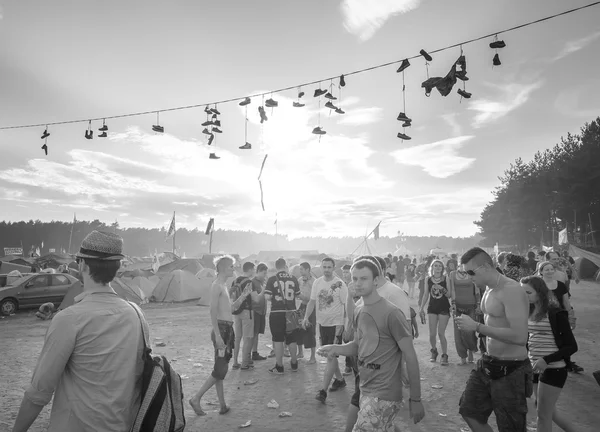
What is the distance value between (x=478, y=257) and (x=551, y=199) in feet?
162

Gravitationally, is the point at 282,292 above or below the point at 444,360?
above

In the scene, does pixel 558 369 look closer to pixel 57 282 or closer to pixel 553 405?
pixel 553 405

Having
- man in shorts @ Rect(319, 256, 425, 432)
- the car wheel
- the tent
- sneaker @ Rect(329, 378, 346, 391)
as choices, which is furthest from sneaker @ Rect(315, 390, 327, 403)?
the car wheel

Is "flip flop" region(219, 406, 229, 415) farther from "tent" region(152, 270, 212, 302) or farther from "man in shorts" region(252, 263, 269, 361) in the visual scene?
"tent" region(152, 270, 212, 302)

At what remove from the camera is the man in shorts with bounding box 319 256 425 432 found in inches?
125

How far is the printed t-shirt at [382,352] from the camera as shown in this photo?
10.6 ft

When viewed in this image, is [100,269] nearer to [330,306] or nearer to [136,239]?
[330,306]

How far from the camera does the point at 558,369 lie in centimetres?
384

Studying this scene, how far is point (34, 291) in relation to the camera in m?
16.4

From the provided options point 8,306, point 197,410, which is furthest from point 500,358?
point 8,306

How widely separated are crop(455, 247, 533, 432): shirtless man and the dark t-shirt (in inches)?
181

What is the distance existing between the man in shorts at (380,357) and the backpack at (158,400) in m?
1.45

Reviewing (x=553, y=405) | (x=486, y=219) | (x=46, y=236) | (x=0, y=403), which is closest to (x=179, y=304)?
(x=0, y=403)

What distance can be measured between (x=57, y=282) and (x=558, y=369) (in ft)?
60.3
